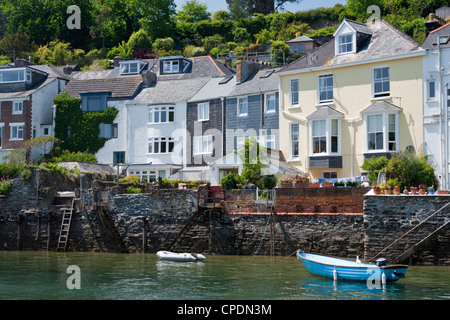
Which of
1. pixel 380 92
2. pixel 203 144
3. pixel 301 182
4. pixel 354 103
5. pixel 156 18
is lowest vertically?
pixel 301 182

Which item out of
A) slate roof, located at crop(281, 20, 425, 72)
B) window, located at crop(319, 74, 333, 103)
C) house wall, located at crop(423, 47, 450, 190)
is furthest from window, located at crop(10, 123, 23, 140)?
house wall, located at crop(423, 47, 450, 190)

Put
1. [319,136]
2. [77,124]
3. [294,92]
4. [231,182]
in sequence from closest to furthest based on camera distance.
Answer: [231,182], [319,136], [294,92], [77,124]

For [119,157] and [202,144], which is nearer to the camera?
[202,144]

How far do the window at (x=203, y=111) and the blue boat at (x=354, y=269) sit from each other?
2822cm

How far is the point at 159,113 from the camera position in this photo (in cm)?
5762

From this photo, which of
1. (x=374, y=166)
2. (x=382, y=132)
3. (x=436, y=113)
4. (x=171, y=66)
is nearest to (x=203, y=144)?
(x=171, y=66)

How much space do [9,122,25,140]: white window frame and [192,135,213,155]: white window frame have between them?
16.9 m

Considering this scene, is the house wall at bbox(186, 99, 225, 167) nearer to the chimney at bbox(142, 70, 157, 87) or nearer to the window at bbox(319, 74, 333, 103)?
the chimney at bbox(142, 70, 157, 87)

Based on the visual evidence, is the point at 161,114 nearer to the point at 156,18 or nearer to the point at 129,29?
the point at 156,18

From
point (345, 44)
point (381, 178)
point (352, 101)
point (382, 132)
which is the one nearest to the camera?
point (381, 178)

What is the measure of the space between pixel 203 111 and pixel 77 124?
12.5 metres
